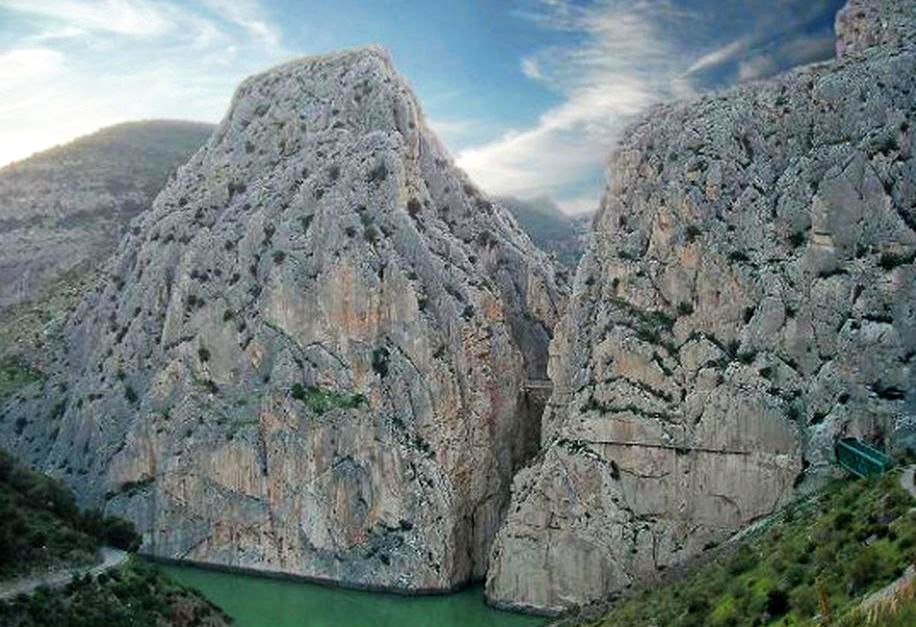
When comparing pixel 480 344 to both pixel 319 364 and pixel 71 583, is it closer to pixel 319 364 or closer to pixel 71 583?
pixel 319 364

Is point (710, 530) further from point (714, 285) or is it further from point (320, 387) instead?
point (320, 387)

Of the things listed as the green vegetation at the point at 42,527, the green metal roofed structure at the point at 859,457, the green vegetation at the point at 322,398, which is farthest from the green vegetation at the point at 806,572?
the green vegetation at the point at 322,398

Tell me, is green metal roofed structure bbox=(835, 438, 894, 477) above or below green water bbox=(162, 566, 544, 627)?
above

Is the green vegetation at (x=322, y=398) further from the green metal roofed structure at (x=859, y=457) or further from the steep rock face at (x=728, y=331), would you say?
the green metal roofed structure at (x=859, y=457)

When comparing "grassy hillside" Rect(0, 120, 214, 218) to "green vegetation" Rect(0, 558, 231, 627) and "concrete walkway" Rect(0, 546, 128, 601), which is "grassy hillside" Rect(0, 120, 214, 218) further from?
"green vegetation" Rect(0, 558, 231, 627)

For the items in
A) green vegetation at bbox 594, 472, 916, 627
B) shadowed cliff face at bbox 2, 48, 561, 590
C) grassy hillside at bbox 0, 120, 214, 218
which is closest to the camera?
green vegetation at bbox 594, 472, 916, 627

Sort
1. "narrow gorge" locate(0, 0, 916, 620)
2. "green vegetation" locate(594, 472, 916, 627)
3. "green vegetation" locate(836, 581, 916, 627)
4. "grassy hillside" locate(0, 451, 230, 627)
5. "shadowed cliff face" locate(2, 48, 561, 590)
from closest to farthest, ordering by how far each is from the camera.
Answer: "green vegetation" locate(836, 581, 916, 627) → "green vegetation" locate(594, 472, 916, 627) → "grassy hillside" locate(0, 451, 230, 627) → "narrow gorge" locate(0, 0, 916, 620) → "shadowed cliff face" locate(2, 48, 561, 590)

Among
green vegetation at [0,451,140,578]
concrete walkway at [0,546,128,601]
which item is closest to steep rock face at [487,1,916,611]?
green vegetation at [0,451,140,578]
